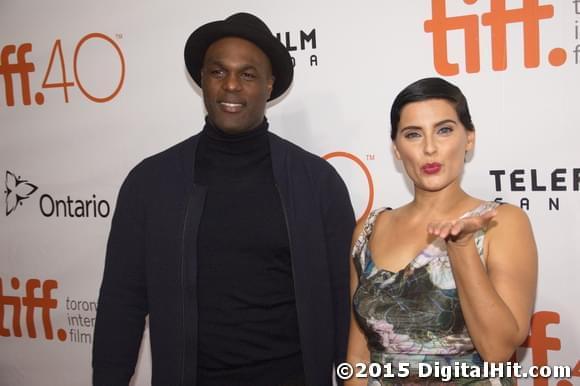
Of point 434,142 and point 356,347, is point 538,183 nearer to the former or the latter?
point 434,142

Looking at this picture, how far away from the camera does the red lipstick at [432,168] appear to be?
4.25ft

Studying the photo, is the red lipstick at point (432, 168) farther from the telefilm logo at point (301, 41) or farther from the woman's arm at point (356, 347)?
the telefilm logo at point (301, 41)

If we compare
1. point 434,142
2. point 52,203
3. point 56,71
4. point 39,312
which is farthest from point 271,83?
point 39,312

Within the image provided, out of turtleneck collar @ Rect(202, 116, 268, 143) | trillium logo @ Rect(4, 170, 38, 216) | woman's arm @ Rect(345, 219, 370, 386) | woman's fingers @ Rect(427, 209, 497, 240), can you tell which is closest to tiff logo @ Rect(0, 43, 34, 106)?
trillium logo @ Rect(4, 170, 38, 216)

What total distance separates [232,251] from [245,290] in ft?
0.37

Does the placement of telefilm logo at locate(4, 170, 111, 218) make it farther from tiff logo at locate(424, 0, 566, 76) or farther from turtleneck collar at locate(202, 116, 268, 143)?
tiff logo at locate(424, 0, 566, 76)

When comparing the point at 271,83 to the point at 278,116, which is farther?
the point at 278,116

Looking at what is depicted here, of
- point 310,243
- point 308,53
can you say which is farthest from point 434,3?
point 310,243

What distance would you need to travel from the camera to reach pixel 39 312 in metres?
2.62

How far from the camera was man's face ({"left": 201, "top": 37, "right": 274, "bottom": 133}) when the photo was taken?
1.61 metres

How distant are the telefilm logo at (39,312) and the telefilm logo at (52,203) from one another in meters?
0.33

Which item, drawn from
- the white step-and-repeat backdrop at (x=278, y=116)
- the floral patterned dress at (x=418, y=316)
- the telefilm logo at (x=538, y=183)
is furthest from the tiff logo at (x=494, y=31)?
the floral patterned dress at (x=418, y=316)

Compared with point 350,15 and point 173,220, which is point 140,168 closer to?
point 173,220

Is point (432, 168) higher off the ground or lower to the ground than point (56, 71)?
lower
